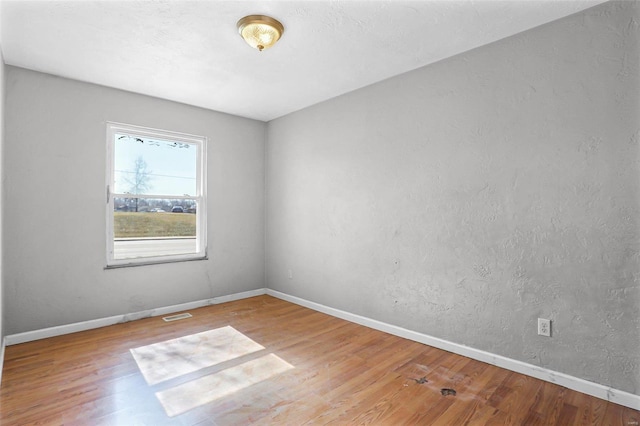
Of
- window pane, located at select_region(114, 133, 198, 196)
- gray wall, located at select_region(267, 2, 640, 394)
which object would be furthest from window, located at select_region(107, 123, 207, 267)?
gray wall, located at select_region(267, 2, 640, 394)

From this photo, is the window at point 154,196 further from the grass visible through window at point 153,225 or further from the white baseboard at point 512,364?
the white baseboard at point 512,364

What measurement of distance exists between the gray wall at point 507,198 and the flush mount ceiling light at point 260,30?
4.70ft

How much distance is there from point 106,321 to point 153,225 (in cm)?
116

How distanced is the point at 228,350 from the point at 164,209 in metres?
2.08

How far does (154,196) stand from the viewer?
3.99 metres

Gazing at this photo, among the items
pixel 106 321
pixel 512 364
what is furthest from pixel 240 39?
pixel 512 364

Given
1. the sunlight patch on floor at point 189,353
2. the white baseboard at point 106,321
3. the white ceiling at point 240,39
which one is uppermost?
the white ceiling at point 240,39

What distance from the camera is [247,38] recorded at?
246 centimetres

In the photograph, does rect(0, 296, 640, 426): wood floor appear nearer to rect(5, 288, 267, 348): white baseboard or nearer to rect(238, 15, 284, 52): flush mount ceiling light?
rect(5, 288, 267, 348): white baseboard

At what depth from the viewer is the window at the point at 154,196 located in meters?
3.73

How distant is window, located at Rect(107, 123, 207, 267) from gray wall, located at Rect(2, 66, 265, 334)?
11cm

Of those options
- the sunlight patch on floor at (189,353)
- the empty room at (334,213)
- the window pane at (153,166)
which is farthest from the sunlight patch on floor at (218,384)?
the window pane at (153,166)

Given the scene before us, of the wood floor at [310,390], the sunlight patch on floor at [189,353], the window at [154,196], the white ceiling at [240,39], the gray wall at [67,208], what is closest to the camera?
the wood floor at [310,390]

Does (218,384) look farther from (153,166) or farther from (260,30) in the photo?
(153,166)
